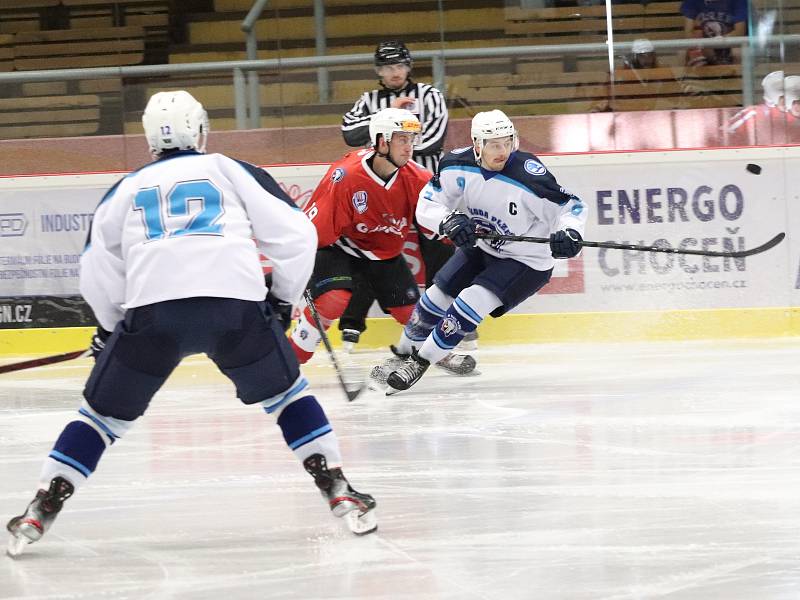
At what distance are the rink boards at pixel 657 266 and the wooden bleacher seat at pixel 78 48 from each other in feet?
3.77

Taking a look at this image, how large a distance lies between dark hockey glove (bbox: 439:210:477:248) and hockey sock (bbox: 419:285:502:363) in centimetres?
18

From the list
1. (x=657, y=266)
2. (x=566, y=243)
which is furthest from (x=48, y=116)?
(x=566, y=243)

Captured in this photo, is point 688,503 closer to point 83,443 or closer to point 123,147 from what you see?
point 83,443

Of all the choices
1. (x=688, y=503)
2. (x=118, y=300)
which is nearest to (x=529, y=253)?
(x=688, y=503)

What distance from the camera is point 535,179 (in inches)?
193

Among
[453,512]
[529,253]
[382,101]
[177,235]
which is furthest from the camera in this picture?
[382,101]

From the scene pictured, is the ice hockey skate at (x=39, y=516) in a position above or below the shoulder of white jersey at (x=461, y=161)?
below

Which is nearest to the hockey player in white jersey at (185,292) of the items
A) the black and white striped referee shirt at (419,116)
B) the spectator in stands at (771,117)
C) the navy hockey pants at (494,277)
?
the navy hockey pants at (494,277)

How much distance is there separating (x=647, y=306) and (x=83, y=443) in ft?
13.3

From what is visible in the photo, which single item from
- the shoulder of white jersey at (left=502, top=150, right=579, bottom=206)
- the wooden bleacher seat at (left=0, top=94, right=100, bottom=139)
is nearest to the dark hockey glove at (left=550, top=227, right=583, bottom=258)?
the shoulder of white jersey at (left=502, top=150, right=579, bottom=206)

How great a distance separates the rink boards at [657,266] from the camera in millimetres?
6309

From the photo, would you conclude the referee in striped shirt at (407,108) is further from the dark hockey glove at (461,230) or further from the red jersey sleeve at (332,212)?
the dark hockey glove at (461,230)

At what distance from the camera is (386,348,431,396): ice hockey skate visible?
488 cm

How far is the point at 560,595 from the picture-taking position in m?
2.32
